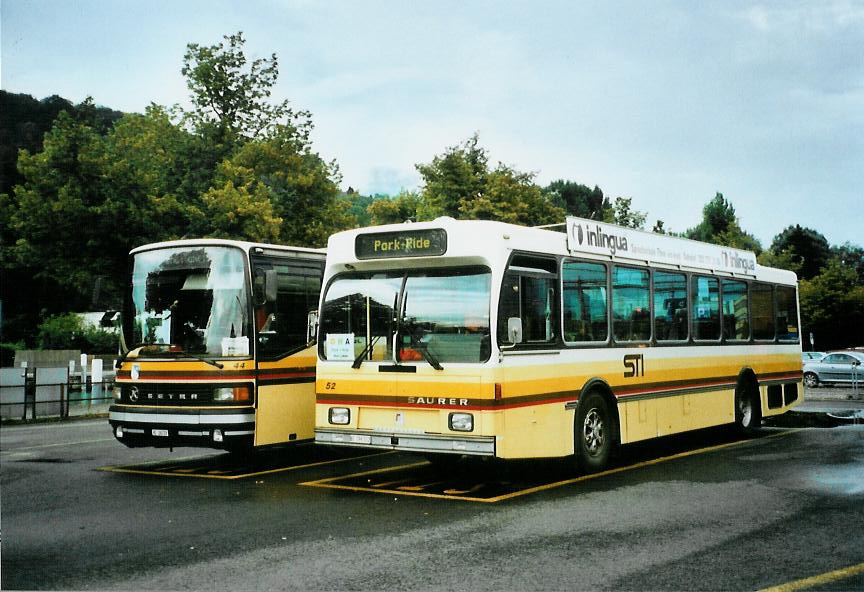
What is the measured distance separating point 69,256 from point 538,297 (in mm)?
34746

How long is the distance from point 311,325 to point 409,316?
245cm

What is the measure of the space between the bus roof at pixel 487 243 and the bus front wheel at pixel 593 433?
1920 mm

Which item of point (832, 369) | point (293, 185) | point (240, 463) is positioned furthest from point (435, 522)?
point (293, 185)

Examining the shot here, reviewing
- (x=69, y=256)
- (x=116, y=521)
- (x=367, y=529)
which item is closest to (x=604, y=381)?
(x=367, y=529)

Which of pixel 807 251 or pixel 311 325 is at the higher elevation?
pixel 807 251

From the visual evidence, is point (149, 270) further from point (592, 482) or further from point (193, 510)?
point (592, 482)

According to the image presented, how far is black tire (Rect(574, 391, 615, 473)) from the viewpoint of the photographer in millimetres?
11211

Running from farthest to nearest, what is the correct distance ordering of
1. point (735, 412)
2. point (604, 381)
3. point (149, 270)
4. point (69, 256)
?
1. point (69, 256)
2. point (735, 412)
3. point (149, 270)
4. point (604, 381)

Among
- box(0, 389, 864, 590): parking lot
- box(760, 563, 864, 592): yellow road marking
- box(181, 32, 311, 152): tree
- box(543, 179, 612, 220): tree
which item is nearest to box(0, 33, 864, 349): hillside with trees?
box(181, 32, 311, 152): tree

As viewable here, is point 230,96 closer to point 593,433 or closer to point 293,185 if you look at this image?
point 293,185

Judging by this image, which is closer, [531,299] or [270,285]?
[531,299]

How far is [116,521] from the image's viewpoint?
887cm

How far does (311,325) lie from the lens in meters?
12.5

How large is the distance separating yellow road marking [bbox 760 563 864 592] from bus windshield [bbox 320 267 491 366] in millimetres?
4337
